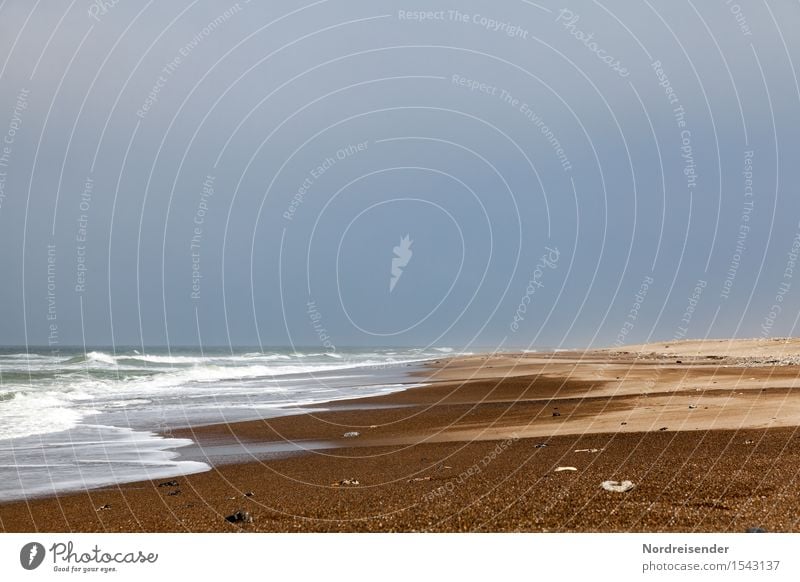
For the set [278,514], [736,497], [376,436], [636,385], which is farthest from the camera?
[636,385]

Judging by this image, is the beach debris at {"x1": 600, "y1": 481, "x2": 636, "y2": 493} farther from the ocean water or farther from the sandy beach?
the ocean water

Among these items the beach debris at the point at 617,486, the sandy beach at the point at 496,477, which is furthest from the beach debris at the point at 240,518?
the beach debris at the point at 617,486

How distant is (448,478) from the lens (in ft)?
40.0

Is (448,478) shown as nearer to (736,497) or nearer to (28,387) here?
(736,497)

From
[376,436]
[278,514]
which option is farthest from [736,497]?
[376,436]

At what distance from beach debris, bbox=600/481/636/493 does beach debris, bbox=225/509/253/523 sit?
4.77 m

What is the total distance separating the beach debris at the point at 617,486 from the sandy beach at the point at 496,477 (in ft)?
0.32

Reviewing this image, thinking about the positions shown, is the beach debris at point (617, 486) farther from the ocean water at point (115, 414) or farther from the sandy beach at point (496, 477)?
the ocean water at point (115, 414)

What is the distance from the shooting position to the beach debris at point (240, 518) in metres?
9.90

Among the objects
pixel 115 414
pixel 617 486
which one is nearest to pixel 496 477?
pixel 617 486

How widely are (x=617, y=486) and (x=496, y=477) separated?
2098 mm

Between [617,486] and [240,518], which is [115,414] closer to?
[240,518]

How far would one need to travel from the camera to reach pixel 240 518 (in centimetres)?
995
